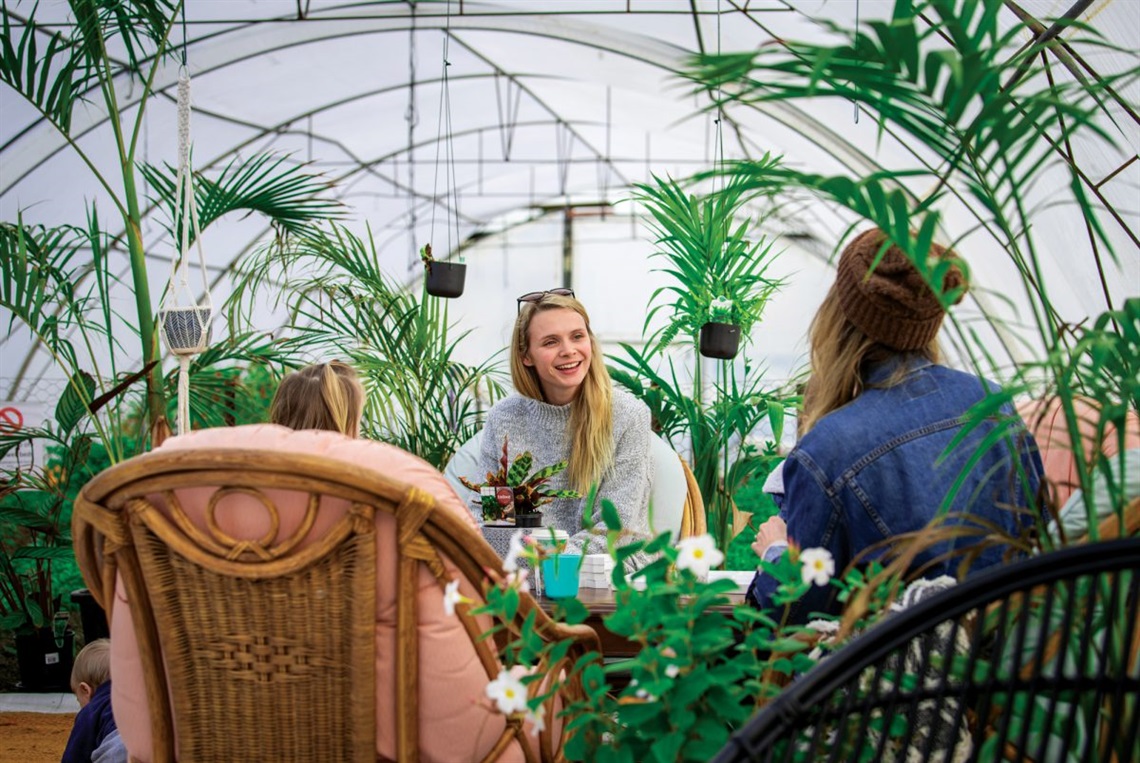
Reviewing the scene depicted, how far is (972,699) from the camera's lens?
1.31 m

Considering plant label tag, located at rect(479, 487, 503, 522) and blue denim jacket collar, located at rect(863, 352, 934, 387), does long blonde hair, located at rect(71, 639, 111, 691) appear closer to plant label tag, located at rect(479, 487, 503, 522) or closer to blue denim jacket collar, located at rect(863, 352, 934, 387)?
plant label tag, located at rect(479, 487, 503, 522)

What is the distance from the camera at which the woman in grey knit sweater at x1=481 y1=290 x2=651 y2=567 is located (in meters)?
3.18

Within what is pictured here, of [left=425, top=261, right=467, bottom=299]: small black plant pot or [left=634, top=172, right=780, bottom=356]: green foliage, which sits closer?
[left=634, top=172, right=780, bottom=356]: green foliage

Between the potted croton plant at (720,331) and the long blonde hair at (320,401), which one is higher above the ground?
the potted croton plant at (720,331)

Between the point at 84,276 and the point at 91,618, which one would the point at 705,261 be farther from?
the point at 91,618

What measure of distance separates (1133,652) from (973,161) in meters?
0.60

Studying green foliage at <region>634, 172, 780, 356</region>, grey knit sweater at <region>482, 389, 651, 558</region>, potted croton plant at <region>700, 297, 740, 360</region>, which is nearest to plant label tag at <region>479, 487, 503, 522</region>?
grey knit sweater at <region>482, 389, 651, 558</region>

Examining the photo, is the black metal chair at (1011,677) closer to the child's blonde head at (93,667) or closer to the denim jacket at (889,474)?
the denim jacket at (889,474)

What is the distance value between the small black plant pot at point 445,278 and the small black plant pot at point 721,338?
1755 mm

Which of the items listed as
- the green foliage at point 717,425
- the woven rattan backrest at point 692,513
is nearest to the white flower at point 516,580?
the woven rattan backrest at point 692,513

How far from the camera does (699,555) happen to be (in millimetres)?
1383

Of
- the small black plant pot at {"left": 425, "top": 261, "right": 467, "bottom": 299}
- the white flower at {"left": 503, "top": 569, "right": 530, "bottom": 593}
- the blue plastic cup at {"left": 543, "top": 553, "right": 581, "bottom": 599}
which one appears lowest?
the blue plastic cup at {"left": 543, "top": 553, "right": 581, "bottom": 599}

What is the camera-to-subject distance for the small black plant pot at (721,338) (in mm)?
4324

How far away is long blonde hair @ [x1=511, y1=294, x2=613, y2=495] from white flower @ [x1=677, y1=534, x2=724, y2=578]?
5.71ft
